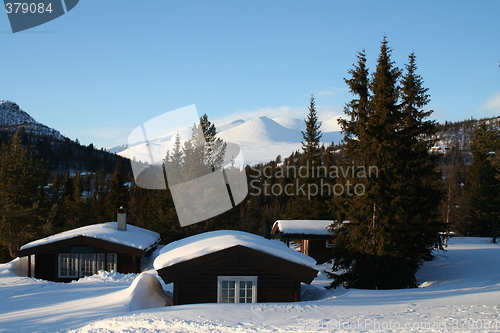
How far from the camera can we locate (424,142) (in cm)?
1705

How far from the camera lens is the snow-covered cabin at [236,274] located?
11117 mm

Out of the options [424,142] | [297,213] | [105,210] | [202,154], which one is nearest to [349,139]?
[424,142]

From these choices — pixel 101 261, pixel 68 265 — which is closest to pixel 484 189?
pixel 101 261

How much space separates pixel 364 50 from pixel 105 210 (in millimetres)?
30318

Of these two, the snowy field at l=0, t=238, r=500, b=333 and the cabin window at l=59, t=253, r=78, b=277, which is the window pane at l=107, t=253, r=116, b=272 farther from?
the snowy field at l=0, t=238, r=500, b=333

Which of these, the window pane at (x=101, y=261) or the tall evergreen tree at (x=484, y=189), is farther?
the tall evergreen tree at (x=484, y=189)

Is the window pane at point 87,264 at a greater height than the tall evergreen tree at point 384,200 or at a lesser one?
lesser

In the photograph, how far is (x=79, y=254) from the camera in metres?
19.0

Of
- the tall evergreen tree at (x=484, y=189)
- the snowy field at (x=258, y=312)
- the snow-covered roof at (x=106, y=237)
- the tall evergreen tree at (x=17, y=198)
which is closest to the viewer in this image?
the snowy field at (x=258, y=312)

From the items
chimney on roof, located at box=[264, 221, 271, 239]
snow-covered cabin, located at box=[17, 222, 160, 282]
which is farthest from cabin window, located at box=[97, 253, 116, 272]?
chimney on roof, located at box=[264, 221, 271, 239]

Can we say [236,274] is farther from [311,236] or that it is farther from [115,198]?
[115,198]

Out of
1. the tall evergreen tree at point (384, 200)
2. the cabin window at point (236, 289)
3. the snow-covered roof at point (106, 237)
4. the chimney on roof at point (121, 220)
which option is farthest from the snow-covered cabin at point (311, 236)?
the cabin window at point (236, 289)

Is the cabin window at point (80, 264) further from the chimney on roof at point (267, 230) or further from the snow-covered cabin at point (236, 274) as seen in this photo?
the snow-covered cabin at point (236, 274)

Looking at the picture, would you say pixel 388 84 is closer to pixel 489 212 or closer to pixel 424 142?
pixel 424 142
